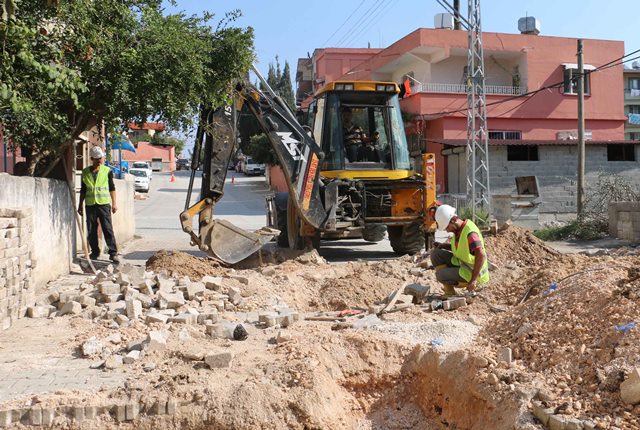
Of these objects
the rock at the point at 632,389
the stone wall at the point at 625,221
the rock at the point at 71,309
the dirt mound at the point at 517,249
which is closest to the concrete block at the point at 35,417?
the rock at the point at 71,309

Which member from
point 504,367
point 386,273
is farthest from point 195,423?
point 386,273

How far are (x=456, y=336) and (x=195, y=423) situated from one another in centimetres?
250

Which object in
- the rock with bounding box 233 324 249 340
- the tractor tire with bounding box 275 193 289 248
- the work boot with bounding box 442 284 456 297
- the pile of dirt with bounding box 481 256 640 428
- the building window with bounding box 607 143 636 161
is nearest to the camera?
the pile of dirt with bounding box 481 256 640 428

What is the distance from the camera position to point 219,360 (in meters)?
5.18

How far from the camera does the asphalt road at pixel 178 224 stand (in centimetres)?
1321

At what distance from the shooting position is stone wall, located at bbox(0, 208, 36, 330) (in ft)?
21.2

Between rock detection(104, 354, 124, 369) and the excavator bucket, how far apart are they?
14.6 ft

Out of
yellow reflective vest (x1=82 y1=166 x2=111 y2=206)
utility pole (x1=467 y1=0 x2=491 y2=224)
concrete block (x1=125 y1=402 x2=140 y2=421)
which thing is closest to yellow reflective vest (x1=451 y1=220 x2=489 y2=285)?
concrete block (x1=125 y1=402 x2=140 y2=421)

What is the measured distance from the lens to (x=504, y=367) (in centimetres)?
476

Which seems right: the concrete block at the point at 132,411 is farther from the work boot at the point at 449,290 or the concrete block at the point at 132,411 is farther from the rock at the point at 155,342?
the work boot at the point at 449,290

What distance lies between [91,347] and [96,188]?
4857mm

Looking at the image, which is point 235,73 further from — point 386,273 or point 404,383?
point 404,383

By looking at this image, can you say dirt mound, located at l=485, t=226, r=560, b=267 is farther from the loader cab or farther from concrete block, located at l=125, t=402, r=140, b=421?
concrete block, located at l=125, t=402, r=140, b=421

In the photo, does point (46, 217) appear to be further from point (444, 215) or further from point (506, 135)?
point (506, 135)
